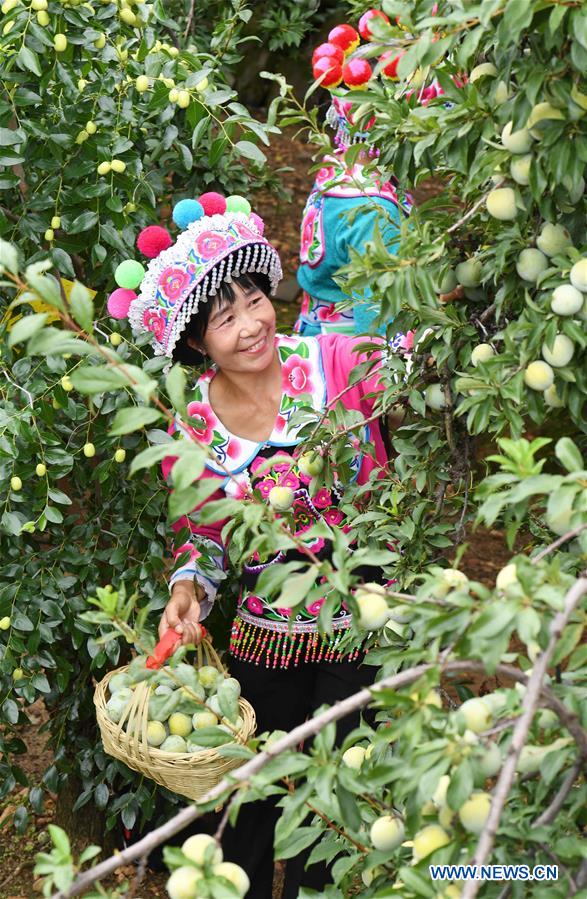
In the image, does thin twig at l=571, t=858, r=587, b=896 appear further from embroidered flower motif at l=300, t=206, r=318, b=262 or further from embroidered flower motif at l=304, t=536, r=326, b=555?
embroidered flower motif at l=300, t=206, r=318, b=262

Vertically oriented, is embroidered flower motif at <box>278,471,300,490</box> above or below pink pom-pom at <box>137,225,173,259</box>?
below

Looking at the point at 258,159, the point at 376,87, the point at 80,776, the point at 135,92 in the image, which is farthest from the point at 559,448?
the point at 80,776

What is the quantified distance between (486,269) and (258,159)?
777 millimetres

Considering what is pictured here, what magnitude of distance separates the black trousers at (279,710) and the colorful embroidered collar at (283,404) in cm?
48

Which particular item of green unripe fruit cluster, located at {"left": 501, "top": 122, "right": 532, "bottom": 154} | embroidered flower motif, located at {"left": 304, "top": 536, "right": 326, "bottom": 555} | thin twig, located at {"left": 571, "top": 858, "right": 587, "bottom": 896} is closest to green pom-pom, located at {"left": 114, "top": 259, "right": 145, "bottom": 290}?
embroidered flower motif, located at {"left": 304, "top": 536, "right": 326, "bottom": 555}

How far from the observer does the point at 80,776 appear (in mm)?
2877

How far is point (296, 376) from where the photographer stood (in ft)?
7.79

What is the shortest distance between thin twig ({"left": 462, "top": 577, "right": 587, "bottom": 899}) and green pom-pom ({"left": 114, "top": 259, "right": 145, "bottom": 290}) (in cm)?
135

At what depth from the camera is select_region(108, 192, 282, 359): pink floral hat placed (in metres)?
2.21

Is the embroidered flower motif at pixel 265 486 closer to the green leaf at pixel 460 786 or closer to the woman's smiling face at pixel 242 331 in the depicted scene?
the woman's smiling face at pixel 242 331

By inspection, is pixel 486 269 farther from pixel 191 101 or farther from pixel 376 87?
pixel 191 101

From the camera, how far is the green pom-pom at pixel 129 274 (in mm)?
2262

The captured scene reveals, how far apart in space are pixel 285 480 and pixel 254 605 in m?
0.33

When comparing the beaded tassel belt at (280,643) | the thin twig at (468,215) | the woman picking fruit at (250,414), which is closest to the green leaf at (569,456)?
the thin twig at (468,215)
